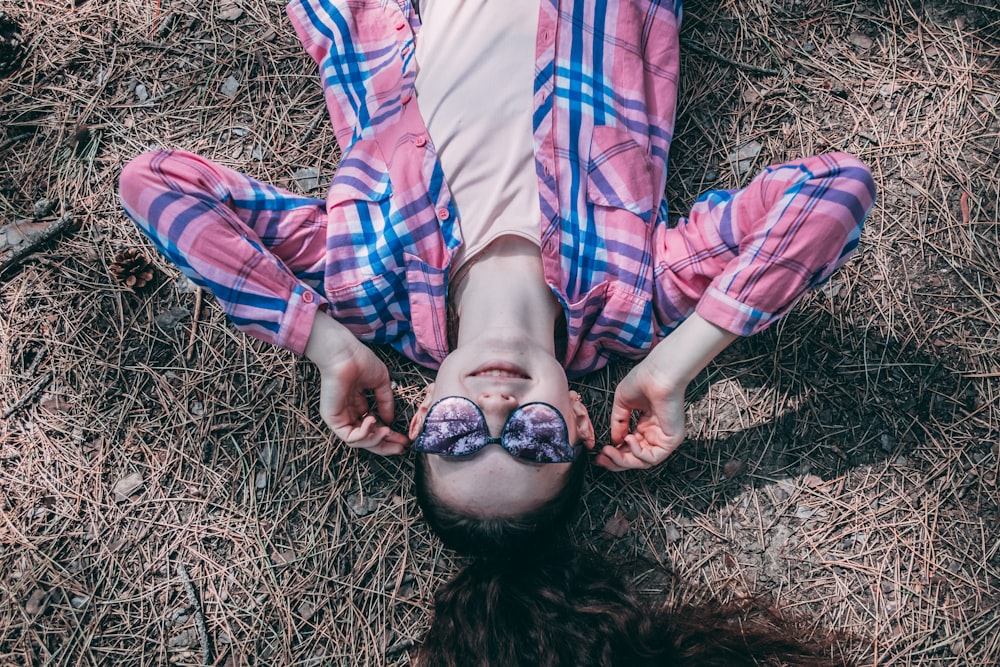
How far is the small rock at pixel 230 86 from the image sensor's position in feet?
11.3

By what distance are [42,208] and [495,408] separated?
2608 mm

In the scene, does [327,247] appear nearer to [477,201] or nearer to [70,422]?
[477,201]

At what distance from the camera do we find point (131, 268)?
3264mm

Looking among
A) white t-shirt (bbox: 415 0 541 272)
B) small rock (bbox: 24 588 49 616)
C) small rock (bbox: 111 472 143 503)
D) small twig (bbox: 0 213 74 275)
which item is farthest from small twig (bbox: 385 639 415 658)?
small twig (bbox: 0 213 74 275)

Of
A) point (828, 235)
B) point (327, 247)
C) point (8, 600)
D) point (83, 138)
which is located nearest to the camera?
point (828, 235)

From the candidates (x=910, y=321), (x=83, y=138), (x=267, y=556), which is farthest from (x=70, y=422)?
(x=910, y=321)

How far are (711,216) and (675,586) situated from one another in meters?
1.69

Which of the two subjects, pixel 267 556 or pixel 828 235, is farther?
pixel 267 556

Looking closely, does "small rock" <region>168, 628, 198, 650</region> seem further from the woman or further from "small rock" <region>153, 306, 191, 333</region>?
"small rock" <region>153, 306, 191, 333</region>

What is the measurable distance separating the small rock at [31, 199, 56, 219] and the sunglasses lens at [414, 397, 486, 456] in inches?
94.0

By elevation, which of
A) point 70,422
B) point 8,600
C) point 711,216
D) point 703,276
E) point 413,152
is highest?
point 413,152

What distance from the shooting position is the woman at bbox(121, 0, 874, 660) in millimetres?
2480

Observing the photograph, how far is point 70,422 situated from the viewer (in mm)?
3203

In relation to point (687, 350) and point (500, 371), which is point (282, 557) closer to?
point (500, 371)
